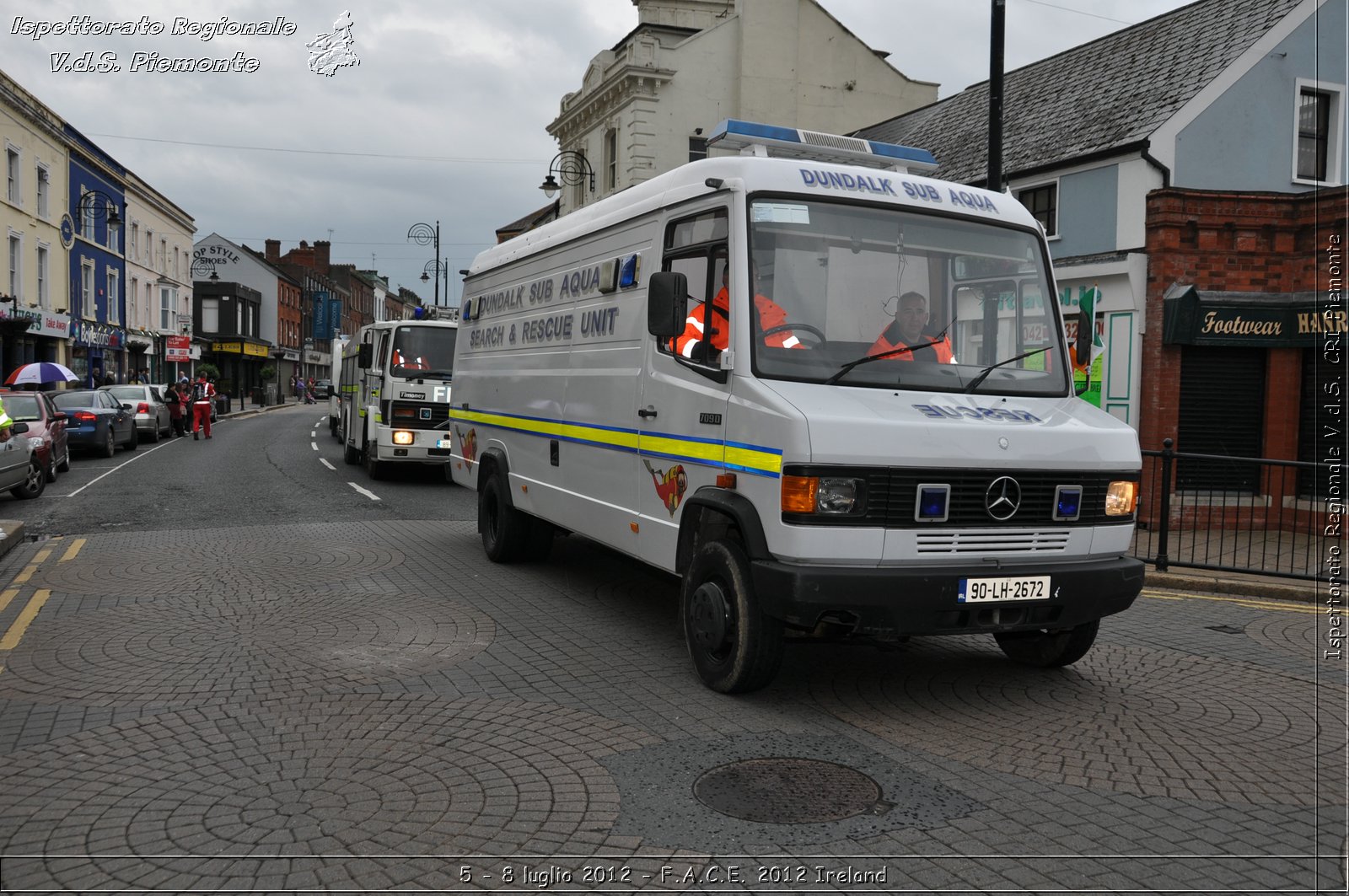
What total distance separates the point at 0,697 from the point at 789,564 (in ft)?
13.8

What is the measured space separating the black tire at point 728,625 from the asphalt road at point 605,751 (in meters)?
0.16

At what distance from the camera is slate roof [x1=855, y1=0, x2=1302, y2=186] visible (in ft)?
53.1

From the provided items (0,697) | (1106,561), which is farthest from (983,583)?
(0,697)

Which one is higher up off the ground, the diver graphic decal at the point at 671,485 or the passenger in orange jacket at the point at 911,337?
the passenger in orange jacket at the point at 911,337

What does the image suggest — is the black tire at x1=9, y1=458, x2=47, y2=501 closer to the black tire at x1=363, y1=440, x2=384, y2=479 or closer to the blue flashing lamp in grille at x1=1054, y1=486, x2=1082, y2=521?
the black tire at x1=363, y1=440, x2=384, y2=479

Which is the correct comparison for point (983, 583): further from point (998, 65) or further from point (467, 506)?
point (467, 506)

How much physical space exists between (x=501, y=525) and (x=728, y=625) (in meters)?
4.49

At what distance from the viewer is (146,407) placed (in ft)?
90.9

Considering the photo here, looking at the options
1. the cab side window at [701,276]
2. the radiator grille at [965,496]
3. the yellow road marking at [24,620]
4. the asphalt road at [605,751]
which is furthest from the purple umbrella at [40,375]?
the radiator grille at [965,496]

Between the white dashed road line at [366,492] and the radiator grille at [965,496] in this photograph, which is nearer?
the radiator grille at [965,496]

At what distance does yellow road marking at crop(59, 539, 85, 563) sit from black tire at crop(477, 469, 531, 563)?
3973mm

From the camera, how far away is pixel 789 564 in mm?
5129

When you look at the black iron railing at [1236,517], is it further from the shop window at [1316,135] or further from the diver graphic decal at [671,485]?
the shop window at [1316,135]

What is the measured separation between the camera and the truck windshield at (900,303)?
570 cm
